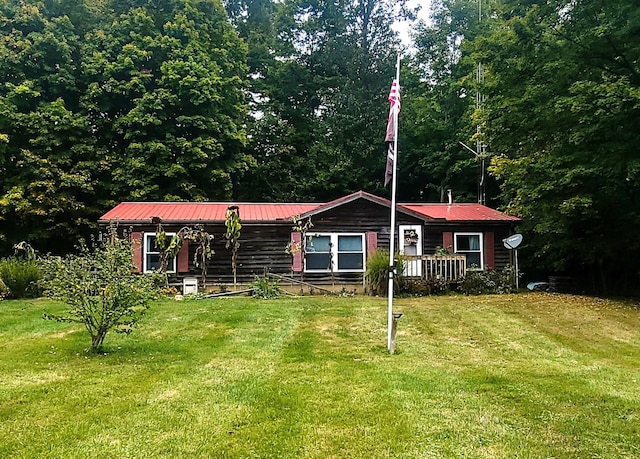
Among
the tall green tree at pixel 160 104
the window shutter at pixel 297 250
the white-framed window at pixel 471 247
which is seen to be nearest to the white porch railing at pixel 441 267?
the white-framed window at pixel 471 247

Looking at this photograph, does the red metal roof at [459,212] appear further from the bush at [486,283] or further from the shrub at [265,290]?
the shrub at [265,290]

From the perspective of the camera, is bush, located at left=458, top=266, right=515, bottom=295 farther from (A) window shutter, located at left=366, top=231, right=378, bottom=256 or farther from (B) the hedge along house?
(A) window shutter, located at left=366, top=231, right=378, bottom=256

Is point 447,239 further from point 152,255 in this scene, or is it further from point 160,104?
point 160,104

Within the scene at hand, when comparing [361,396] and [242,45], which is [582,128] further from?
[242,45]

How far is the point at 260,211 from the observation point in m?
18.8

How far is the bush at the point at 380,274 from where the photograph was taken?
1469 cm

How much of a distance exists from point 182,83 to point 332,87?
1007 cm

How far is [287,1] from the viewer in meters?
32.2

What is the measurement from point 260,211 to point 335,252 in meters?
3.37

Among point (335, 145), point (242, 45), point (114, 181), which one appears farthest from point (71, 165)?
point (335, 145)

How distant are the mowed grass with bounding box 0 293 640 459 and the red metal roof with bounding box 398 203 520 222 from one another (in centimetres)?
827

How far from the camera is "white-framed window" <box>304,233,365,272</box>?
57.1 feet

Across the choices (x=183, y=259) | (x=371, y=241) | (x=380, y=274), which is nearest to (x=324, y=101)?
(x=371, y=241)

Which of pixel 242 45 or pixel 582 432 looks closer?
pixel 582 432
